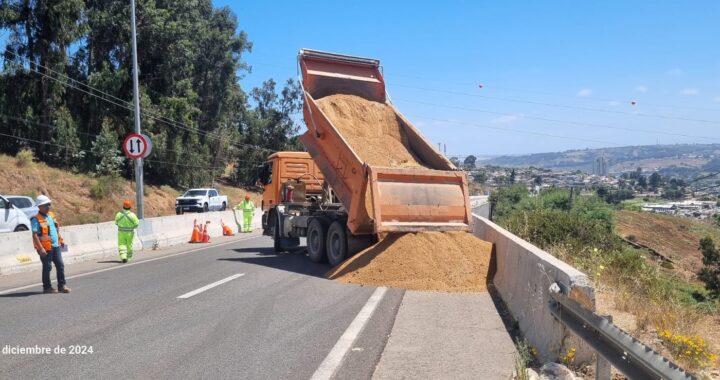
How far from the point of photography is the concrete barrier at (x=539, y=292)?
5848 millimetres

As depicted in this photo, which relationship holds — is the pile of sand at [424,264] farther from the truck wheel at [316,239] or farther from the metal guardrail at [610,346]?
the metal guardrail at [610,346]

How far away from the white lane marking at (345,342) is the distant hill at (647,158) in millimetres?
69083

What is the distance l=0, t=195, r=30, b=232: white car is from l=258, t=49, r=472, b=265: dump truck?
27.5 ft

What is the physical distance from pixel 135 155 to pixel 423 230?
39.0ft

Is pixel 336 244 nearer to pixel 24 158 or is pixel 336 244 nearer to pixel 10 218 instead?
pixel 10 218

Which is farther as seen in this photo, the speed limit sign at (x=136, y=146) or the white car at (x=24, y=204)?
the white car at (x=24, y=204)

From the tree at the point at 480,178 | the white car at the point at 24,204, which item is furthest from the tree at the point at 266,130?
the white car at the point at 24,204

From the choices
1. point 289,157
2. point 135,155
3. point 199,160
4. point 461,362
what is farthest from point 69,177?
point 461,362

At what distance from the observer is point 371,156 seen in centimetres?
1342

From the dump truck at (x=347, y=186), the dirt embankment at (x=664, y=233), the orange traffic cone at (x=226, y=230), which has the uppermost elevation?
the dump truck at (x=347, y=186)

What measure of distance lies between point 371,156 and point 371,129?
137 cm

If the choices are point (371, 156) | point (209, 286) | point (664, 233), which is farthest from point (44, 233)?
point (664, 233)

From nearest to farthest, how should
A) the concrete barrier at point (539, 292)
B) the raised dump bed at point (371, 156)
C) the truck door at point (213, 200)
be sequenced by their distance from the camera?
the concrete barrier at point (539, 292) < the raised dump bed at point (371, 156) < the truck door at point (213, 200)

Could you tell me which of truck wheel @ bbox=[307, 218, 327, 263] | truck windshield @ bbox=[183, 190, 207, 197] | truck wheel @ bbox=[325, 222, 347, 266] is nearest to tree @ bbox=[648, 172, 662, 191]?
truck windshield @ bbox=[183, 190, 207, 197]
